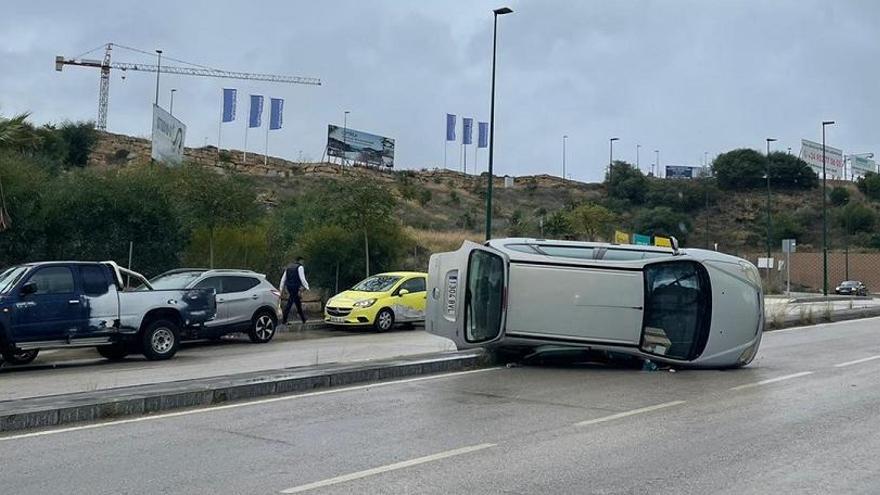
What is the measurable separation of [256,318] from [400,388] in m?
8.96

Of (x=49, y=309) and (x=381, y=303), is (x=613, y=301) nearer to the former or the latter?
(x=49, y=309)

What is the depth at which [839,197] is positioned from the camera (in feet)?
315

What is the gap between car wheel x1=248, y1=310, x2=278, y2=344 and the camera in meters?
20.8

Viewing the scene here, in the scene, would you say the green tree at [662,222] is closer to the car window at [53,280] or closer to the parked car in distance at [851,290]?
the parked car in distance at [851,290]

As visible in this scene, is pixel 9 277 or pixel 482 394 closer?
pixel 482 394

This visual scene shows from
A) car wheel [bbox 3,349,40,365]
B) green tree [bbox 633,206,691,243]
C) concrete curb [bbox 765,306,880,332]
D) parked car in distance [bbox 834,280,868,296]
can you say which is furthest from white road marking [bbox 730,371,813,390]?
green tree [bbox 633,206,691,243]

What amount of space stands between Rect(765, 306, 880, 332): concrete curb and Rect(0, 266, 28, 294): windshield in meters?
18.0

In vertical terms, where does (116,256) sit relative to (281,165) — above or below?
below

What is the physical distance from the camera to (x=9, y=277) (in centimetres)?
1525

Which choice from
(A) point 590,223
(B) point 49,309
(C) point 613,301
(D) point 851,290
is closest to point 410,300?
(C) point 613,301

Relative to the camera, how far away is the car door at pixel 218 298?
64.8ft

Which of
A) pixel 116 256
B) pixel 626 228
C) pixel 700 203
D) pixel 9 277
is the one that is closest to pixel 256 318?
pixel 116 256

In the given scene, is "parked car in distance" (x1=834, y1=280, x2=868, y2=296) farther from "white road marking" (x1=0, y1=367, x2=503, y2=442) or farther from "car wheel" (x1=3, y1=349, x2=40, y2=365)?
"car wheel" (x1=3, y1=349, x2=40, y2=365)

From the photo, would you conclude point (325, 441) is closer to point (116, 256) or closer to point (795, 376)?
point (795, 376)
